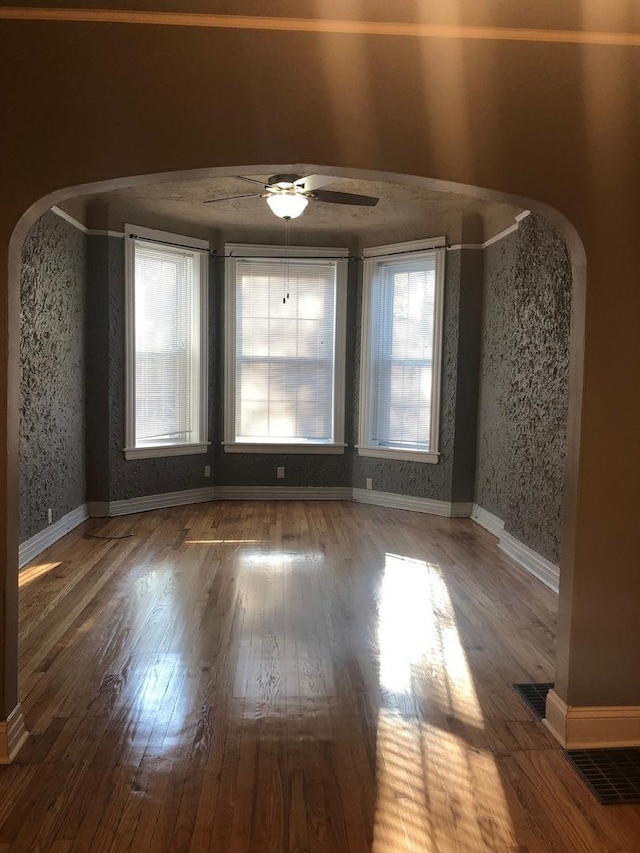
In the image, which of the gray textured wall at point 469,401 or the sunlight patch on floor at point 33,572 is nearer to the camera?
the sunlight patch on floor at point 33,572

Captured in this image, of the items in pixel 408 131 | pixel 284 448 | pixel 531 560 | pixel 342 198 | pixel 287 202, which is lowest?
pixel 531 560

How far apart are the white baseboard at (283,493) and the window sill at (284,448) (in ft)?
A: 1.30

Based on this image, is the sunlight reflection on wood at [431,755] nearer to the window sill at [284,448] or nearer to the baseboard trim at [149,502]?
the baseboard trim at [149,502]

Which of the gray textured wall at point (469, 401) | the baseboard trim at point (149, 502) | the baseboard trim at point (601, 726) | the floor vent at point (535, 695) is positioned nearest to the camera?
the baseboard trim at point (601, 726)

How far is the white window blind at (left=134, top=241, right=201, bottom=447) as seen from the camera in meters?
6.64

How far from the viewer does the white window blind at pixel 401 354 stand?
6876 mm

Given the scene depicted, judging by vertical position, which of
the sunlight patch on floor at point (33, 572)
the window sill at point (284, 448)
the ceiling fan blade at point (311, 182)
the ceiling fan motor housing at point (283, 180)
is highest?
the ceiling fan blade at point (311, 182)

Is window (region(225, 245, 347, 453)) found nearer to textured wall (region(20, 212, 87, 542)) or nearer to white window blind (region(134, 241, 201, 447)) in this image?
white window blind (region(134, 241, 201, 447))

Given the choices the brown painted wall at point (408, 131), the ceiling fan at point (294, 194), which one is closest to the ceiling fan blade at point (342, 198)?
the ceiling fan at point (294, 194)

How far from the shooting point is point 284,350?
292 inches

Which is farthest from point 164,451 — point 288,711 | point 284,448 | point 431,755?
point 431,755

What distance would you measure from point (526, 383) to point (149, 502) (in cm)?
375

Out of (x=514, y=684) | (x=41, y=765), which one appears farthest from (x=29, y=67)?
(x=514, y=684)

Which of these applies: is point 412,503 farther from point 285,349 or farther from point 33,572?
point 33,572
